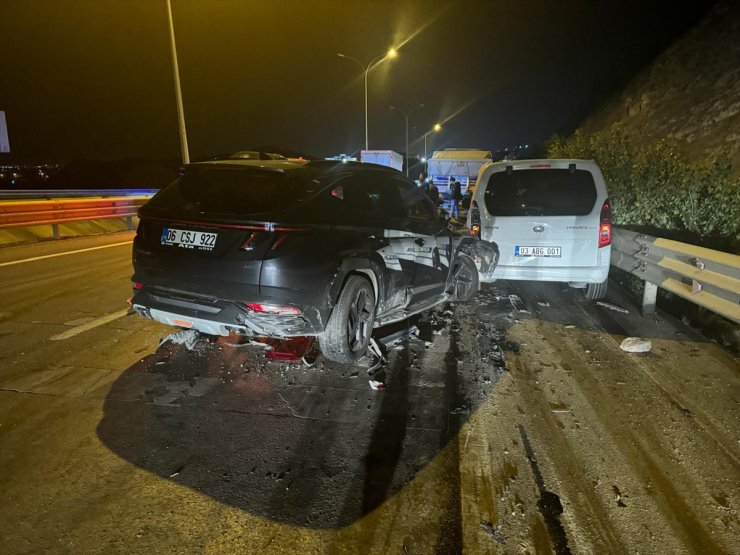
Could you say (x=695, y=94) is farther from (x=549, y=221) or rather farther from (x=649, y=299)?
(x=549, y=221)

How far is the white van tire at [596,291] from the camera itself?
21.9 ft

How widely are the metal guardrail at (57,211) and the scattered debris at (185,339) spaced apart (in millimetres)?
8976

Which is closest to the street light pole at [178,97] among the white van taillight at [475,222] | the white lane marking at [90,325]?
the white lane marking at [90,325]

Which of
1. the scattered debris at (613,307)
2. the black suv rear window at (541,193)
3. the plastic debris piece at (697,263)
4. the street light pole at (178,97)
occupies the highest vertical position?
the street light pole at (178,97)

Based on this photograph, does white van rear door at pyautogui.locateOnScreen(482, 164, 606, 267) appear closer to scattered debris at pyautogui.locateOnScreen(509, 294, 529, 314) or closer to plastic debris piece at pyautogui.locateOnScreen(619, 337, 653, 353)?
scattered debris at pyautogui.locateOnScreen(509, 294, 529, 314)

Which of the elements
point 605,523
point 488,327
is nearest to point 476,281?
point 488,327

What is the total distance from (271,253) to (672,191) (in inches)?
308

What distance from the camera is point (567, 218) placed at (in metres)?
6.19

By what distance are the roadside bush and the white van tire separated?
1.96 meters

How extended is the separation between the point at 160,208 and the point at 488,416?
310 centimetres

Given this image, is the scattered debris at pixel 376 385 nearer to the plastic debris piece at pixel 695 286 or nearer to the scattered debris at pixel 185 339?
the scattered debris at pixel 185 339

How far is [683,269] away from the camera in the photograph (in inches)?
211

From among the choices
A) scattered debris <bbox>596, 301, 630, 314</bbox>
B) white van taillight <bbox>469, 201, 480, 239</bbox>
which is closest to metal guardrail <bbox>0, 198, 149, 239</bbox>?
white van taillight <bbox>469, 201, 480, 239</bbox>

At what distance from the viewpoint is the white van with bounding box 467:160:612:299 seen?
620cm
